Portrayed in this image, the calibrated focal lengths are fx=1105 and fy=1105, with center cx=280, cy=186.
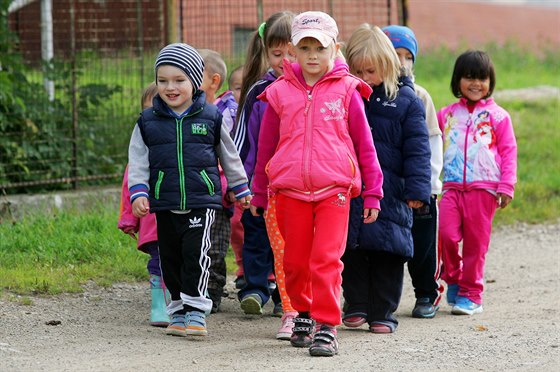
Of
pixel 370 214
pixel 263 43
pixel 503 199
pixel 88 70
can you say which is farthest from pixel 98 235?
pixel 370 214

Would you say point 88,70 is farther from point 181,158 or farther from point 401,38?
point 181,158

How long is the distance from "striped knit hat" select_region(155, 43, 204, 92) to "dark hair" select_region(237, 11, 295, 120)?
0.74 metres

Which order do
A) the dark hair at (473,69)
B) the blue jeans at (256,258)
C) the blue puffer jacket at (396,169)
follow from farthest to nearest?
the dark hair at (473,69)
the blue jeans at (256,258)
the blue puffer jacket at (396,169)

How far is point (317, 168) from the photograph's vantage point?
5809mm

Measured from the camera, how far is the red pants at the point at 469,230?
7520mm

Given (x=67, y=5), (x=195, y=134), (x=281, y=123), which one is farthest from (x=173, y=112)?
(x=67, y=5)

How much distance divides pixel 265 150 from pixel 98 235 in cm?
297

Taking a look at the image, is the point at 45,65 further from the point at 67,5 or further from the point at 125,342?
the point at 125,342

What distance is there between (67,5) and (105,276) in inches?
170

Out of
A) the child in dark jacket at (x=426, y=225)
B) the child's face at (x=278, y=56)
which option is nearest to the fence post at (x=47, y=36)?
the child's face at (x=278, y=56)

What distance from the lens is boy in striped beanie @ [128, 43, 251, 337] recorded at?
6.08 m

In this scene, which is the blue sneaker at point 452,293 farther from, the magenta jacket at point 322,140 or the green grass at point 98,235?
the magenta jacket at point 322,140

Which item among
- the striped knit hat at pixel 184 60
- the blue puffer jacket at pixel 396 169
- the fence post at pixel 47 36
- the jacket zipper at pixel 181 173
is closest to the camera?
the jacket zipper at pixel 181 173

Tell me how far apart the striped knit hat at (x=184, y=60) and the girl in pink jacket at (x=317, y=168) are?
460mm
